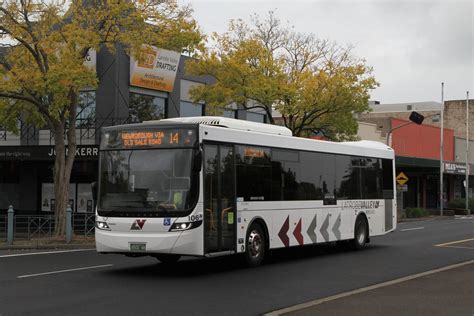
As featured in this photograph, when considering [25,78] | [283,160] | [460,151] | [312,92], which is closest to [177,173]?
[283,160]

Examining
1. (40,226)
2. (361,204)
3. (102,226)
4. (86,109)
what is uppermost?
(86,109)

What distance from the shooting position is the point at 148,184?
1233 cm

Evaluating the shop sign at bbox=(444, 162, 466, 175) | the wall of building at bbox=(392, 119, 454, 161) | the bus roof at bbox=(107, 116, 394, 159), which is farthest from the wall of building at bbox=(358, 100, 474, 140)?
the bus roof at bbox=(107, 116, 394, 159)

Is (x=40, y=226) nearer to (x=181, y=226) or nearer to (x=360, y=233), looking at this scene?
(x=360, y=233)

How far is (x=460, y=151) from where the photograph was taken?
62969 mm

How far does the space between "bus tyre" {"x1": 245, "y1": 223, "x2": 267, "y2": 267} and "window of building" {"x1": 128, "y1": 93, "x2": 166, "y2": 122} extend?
15.8 meters

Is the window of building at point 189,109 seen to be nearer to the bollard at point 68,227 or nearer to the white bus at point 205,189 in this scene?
the bollard at point 68,227

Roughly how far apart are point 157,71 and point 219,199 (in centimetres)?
1787

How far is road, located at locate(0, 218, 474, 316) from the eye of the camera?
905cm

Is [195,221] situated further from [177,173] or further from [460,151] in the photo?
[460,151]

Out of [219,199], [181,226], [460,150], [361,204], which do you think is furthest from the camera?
[460,150]

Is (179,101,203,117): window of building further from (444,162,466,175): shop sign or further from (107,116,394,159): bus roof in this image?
(444,162,466,175): shop sign

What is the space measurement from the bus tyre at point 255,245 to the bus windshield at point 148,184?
2144mm

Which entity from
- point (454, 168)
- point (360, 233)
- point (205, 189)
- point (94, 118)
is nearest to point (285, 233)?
point (205, 189)
